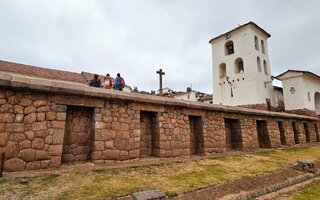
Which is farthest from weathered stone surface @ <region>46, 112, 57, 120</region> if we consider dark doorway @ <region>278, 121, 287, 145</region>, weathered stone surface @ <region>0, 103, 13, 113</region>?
dark doorway @ <region>278, 121, 287, 145</region>

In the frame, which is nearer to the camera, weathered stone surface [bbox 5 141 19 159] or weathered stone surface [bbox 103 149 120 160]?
weathered stone surface [bbox 5 141 19 159]

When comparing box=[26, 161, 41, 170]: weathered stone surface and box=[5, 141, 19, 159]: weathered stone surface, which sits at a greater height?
box=[5, 141, 19, 159]: weathered stone surface

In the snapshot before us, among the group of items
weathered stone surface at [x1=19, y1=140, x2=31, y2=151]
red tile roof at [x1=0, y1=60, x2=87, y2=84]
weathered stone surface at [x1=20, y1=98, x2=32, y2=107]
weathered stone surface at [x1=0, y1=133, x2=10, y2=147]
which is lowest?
weathered stone surface at [x1=19, y1=140, x2=31, y2=151]

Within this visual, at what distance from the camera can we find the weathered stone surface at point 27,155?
14.7ft

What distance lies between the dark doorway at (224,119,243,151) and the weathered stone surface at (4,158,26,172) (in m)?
8.56

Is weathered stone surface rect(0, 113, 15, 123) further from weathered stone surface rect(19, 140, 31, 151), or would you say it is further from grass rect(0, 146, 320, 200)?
grass rect(0, 146, 320, 200)

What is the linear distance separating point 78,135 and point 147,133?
2435 mm

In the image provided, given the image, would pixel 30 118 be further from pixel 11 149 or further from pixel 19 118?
pixel 11 149

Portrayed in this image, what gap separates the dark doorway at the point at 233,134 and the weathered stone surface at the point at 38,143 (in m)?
8.14

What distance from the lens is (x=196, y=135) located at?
8.47 m

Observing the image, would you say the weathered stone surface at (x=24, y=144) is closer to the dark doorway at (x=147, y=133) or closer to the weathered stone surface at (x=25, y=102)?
the weathered stone surface at (x=25, y=102)

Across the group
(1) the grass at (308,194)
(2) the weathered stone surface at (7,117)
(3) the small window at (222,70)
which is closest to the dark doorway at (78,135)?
(2) the weathered stone surface at (7,117)

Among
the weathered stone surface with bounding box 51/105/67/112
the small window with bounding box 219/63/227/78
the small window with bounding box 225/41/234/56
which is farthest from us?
the small window with bounding box 219/63/227/78

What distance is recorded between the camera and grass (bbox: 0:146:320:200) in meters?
3.45
